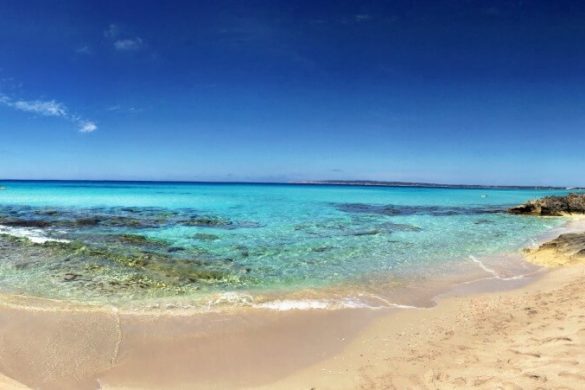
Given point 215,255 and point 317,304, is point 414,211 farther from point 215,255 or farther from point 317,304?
point 317,304

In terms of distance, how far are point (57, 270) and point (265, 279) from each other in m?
5.78

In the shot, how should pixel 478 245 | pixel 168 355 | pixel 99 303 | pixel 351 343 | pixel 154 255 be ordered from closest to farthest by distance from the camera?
pixel 168 355 < pixel 351 343 < pixel 99 303 < pixel 154 255 < pixel 478 245

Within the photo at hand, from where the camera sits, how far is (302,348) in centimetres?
617

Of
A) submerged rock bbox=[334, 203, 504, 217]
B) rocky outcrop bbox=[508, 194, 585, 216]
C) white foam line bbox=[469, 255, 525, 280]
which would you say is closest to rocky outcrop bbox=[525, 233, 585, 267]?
white foam line bbox=[469, 255, 525, 280]

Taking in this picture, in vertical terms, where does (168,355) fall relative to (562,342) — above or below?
below

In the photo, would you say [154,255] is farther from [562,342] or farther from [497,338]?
[562,342]

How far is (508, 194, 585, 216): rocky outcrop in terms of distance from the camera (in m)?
33.6

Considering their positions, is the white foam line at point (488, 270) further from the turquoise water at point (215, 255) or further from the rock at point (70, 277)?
the rock at point (70, 277)

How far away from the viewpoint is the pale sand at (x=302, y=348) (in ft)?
16.5

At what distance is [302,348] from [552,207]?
36.4 meters

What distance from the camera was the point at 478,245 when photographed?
53.6 ft

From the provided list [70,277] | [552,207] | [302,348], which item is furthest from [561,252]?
[552,207]

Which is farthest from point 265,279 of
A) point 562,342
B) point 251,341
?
point 562,342

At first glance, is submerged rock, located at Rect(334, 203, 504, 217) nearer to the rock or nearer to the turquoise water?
the turquoise water
